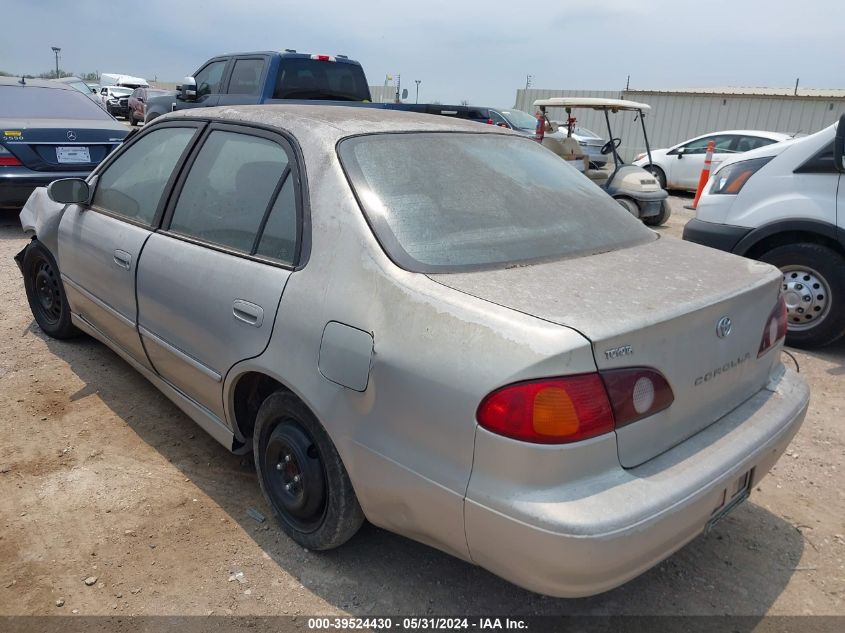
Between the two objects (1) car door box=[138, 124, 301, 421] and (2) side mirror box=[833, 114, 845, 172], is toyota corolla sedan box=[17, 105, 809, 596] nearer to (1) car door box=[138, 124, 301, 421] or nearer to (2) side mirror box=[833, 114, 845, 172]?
(1) car door box=[138, 124, 301, 421]

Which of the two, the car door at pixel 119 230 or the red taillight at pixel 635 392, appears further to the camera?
the car door at pixel 119 230

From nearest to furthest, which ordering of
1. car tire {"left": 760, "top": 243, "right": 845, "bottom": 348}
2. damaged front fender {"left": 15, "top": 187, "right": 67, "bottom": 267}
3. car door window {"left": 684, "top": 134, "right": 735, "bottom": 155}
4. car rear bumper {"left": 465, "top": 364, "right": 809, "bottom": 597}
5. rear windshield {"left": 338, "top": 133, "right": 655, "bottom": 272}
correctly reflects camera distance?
car rear bumper {"left": 465, "top": 364, "right": 809, "bottom": 597}
rear windshield {"left": 338, "top": 133, "right": 655, "bottom": 272}
damaged front fender {"left": 15, "top": 187, "right": 67, "bottom": 267}
car tire {"left": 760, "top": 243, "right": 845, "bottom": 348}
car door window {"left": 684, "top": 134, "right": 735, "bottom": 155}

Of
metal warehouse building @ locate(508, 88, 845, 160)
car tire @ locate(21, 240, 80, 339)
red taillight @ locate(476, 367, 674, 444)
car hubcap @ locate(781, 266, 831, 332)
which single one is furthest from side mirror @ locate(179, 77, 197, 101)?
metal warehouse building @ locate(508, 88, 845, 160)

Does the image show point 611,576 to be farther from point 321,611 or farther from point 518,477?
point 321,611

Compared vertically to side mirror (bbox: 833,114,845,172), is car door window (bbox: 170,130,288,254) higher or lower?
lower

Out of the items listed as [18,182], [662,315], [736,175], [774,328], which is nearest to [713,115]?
[736,175]

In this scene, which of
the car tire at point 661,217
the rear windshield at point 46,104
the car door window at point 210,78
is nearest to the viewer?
the rear windshield at point 46,104

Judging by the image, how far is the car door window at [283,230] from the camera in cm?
247

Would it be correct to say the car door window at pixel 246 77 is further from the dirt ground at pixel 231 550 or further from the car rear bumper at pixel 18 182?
the dirt ground at pixel 231 550

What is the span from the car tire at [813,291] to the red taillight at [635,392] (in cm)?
356

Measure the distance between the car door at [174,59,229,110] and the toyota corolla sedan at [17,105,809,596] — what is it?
23.4 ft

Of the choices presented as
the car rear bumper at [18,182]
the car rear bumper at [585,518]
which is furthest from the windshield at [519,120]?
the car rear bumper at [585,518]

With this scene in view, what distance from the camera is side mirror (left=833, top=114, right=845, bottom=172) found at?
14.9ft

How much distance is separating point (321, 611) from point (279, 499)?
508 millimetres
